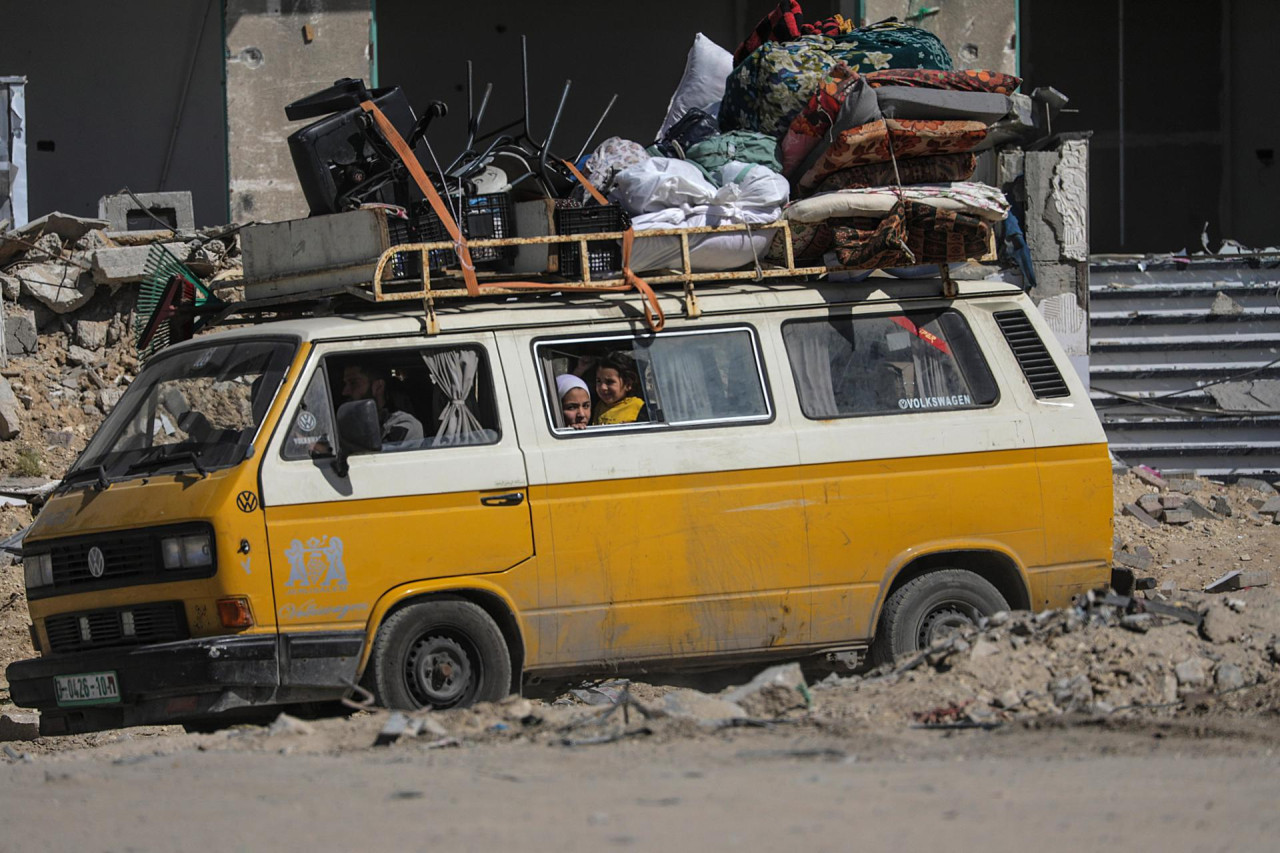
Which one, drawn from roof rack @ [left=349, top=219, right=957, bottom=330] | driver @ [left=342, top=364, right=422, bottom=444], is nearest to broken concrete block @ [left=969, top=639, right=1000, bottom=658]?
roof rack @ [left=349, top=219, right=957, bottom=330]

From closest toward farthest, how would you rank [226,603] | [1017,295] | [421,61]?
[226,603], [1017,295], [421,61]

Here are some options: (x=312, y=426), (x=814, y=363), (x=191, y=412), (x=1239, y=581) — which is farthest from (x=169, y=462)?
(x=1239, y=581)

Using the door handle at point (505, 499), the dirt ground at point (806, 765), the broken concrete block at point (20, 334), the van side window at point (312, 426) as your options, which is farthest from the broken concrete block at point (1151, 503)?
the broken concrete block at point (20, 334)

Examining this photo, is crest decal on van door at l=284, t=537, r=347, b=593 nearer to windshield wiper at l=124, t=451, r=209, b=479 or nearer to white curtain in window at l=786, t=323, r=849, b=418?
windshield wiper at l=124, t=451, r=209, b=479

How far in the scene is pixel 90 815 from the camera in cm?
472

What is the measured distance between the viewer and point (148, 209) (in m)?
13.5

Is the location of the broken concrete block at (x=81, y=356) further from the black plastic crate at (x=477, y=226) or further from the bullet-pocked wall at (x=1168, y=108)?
the bullet-pocked wall at (x=1168, y=108)

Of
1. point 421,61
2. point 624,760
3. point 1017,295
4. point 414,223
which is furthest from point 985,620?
point 421,61

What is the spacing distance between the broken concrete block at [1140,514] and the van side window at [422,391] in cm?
618

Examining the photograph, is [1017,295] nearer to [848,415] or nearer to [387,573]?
[848,415]

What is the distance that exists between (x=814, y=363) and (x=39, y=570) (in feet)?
11.8

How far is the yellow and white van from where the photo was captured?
6.11 m

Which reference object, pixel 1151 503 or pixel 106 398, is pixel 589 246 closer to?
pixel 1151 503

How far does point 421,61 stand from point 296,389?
11551mm
